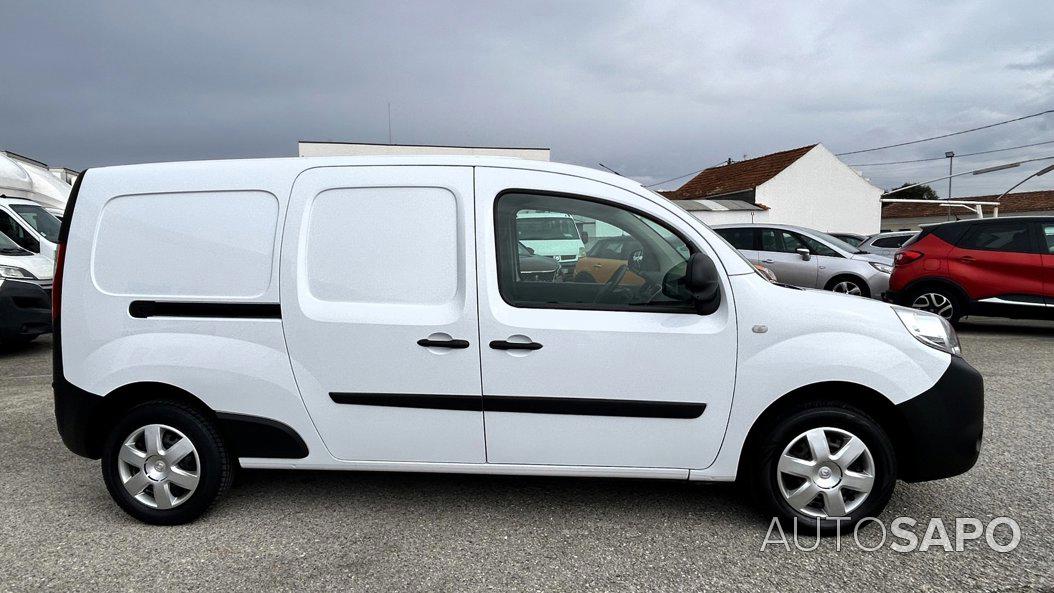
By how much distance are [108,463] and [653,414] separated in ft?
8.27

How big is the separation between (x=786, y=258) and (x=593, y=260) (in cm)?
833

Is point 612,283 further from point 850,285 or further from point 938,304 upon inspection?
point 850,285

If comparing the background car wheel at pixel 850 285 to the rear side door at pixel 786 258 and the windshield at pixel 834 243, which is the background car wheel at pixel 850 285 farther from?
the windshield at pixel 834 243

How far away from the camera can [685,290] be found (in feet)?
9.40

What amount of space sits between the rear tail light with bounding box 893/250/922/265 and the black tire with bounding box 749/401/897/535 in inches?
261

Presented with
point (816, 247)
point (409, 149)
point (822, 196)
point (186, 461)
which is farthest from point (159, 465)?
point (822, 196)

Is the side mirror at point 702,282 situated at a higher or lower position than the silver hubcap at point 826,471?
higher

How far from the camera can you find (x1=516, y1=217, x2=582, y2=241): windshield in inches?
116

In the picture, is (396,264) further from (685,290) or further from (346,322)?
(685,290)

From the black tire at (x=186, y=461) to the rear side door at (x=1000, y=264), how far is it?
337 inches

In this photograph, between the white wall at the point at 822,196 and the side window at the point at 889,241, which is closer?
the side window at the point at 889,241

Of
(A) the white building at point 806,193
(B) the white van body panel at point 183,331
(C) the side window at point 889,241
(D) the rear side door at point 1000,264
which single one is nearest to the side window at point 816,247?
(D) the rear side door at point 1000,264

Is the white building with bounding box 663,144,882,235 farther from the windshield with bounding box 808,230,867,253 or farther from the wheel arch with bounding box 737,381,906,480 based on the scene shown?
the wheel arch with bounding box 737,381,906,480

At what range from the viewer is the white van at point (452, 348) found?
282 cm
